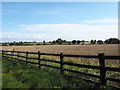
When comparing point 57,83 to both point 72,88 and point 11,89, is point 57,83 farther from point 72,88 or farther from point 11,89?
point 11,89

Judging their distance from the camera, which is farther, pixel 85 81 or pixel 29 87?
pixel 85 81

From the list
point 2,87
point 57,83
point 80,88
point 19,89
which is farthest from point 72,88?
point 2,87

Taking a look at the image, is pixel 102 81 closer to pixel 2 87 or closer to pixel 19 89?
pixel 19 89

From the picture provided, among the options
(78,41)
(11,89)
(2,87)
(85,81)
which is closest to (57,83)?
(85,81)

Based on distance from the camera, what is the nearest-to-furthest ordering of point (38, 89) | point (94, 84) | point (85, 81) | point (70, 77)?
1. point (38, 89)
2. point (94, 84)
3. point (85, 81)
4. point (70, 77)

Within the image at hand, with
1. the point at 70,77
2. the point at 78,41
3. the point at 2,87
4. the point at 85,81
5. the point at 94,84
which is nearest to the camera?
the point at 2,87

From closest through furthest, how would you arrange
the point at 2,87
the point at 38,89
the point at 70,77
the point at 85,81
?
the point at 38,89
the point at 2,87
the point at 85,81
the point at 70,77

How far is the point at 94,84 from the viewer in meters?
7.12

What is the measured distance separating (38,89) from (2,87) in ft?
6.17

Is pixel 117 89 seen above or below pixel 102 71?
below

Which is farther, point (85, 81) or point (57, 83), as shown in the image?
point (85, 81)

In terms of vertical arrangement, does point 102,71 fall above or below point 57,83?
above

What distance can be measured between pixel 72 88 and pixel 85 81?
155cm

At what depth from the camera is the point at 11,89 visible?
630 cm
